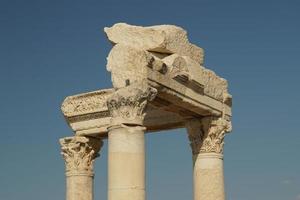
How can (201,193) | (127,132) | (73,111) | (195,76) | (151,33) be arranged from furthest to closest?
(73,111)
(201,193)
(195,76)
(151,33)
(127,132)

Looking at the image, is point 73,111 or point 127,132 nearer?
point 127,132

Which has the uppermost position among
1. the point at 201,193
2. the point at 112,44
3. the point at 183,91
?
the point at 112,44

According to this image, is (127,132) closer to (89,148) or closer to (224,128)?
(224,128)

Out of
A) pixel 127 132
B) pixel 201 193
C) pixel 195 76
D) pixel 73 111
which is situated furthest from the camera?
pixel 73 111

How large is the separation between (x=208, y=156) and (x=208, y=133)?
86cm

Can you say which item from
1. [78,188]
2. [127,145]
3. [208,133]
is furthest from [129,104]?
[78,188]

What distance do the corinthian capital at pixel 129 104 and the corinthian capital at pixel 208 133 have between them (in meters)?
5.70

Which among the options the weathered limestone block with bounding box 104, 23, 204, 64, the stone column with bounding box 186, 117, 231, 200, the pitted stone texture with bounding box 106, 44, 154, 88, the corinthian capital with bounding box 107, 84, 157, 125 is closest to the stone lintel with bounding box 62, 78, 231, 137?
the stone column with bounding box 186, 117, 231, 200

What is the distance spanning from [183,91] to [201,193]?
437cm

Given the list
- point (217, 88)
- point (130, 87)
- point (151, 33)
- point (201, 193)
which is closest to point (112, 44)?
point (151, 33)

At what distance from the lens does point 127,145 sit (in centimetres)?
1766

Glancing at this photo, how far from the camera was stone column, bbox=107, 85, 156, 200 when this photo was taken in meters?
17.5

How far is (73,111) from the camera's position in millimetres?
25453

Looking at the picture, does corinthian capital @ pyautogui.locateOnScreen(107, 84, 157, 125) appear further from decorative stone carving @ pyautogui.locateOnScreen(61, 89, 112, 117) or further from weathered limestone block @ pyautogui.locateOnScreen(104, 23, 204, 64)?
decorative stone carving @ pyautogui.locateOnScreen(61, 89, 112, 117)
